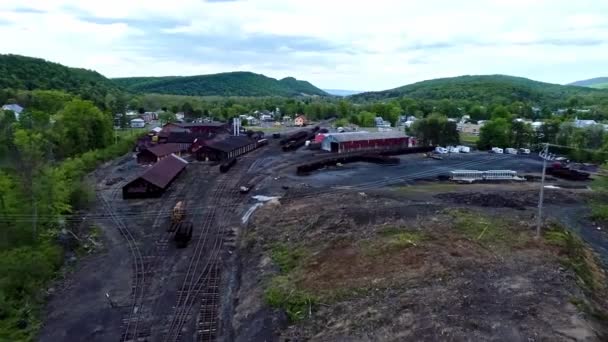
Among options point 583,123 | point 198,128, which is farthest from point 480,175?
point 583,123

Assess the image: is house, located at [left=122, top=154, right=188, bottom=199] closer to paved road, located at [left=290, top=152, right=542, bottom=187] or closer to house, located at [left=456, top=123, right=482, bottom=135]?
paved road, located at [left=290, top=152, right=542, bottom=187]

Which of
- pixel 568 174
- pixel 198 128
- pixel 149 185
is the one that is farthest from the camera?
pixel 198 128

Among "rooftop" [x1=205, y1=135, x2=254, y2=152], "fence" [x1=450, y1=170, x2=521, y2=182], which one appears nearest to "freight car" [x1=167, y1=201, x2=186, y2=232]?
"rooftop" [x1=205, y1=135, x2=254, y2=152]

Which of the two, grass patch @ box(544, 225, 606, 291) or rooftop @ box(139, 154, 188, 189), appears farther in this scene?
rooftop @ box(139, 154, 188, 189)

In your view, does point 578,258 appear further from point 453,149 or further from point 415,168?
point 453,149

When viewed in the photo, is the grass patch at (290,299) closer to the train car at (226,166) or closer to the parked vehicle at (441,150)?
the train car at (226,166)

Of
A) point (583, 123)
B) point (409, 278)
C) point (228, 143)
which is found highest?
point (583, 123)

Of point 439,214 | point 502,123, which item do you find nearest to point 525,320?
point 439,214
